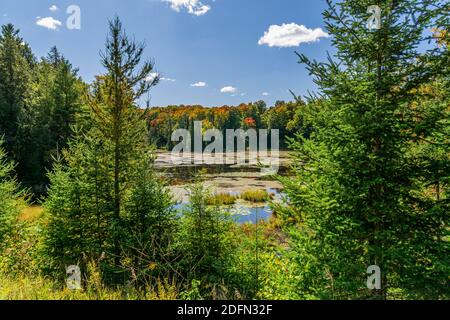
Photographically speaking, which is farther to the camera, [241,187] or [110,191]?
[241,187]

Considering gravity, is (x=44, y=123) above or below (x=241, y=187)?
above

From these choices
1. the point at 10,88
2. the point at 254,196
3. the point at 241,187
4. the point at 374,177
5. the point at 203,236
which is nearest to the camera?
the point at 374,177

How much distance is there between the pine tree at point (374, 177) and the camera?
3.96 meters

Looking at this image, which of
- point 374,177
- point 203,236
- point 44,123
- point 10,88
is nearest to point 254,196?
point 203,236

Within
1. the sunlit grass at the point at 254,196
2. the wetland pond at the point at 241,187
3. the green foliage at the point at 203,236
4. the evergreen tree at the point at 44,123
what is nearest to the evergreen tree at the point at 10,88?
the evergreen tree at the point at 44,123

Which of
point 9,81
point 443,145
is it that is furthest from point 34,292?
point 9,81

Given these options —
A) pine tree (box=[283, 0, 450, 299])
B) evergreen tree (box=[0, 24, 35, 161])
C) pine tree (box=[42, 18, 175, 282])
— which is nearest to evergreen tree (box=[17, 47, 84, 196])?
evergreen tree (box=[0, 24, 35, 161])

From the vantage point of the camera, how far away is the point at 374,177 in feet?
13.6

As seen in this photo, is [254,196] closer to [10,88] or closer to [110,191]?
[110,191]

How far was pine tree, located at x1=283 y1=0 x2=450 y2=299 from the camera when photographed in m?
3.96

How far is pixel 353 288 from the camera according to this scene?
13.0 feet

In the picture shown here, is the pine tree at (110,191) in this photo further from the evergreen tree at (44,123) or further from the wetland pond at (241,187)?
the evergreen tree at (44,123)

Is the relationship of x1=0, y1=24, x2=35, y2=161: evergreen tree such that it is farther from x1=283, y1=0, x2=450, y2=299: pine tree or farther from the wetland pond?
x1=283, y1=0, x2=450, y2=299: pine tree
